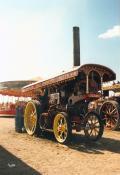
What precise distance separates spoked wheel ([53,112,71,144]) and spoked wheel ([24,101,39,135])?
1618 mm

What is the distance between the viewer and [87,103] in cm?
1129

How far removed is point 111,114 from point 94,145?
457 cm

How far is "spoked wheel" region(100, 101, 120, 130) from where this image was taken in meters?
13.8

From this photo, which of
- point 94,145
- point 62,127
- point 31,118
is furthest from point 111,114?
point 62,127

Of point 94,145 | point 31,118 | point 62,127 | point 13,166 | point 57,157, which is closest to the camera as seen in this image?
point 13,166

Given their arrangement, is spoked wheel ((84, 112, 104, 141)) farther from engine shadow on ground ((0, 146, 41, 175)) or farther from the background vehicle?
the background vehicle

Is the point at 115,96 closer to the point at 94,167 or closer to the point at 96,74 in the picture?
the point at 96,74

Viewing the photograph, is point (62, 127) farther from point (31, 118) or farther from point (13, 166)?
point (13, 166)

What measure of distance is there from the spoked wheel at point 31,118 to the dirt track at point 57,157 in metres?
0.84

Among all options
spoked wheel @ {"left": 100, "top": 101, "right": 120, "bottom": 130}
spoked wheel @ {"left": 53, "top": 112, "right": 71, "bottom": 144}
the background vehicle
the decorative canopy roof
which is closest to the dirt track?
spoked wheel @ {"left": 53, "top": 112, "right": 71, "bottom": 144}

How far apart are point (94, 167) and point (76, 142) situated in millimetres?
3674

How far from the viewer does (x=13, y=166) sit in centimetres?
721

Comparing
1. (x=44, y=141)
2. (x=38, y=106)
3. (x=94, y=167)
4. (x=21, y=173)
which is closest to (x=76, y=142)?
(x=44, y=141)

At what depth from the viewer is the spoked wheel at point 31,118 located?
39.8 ft
